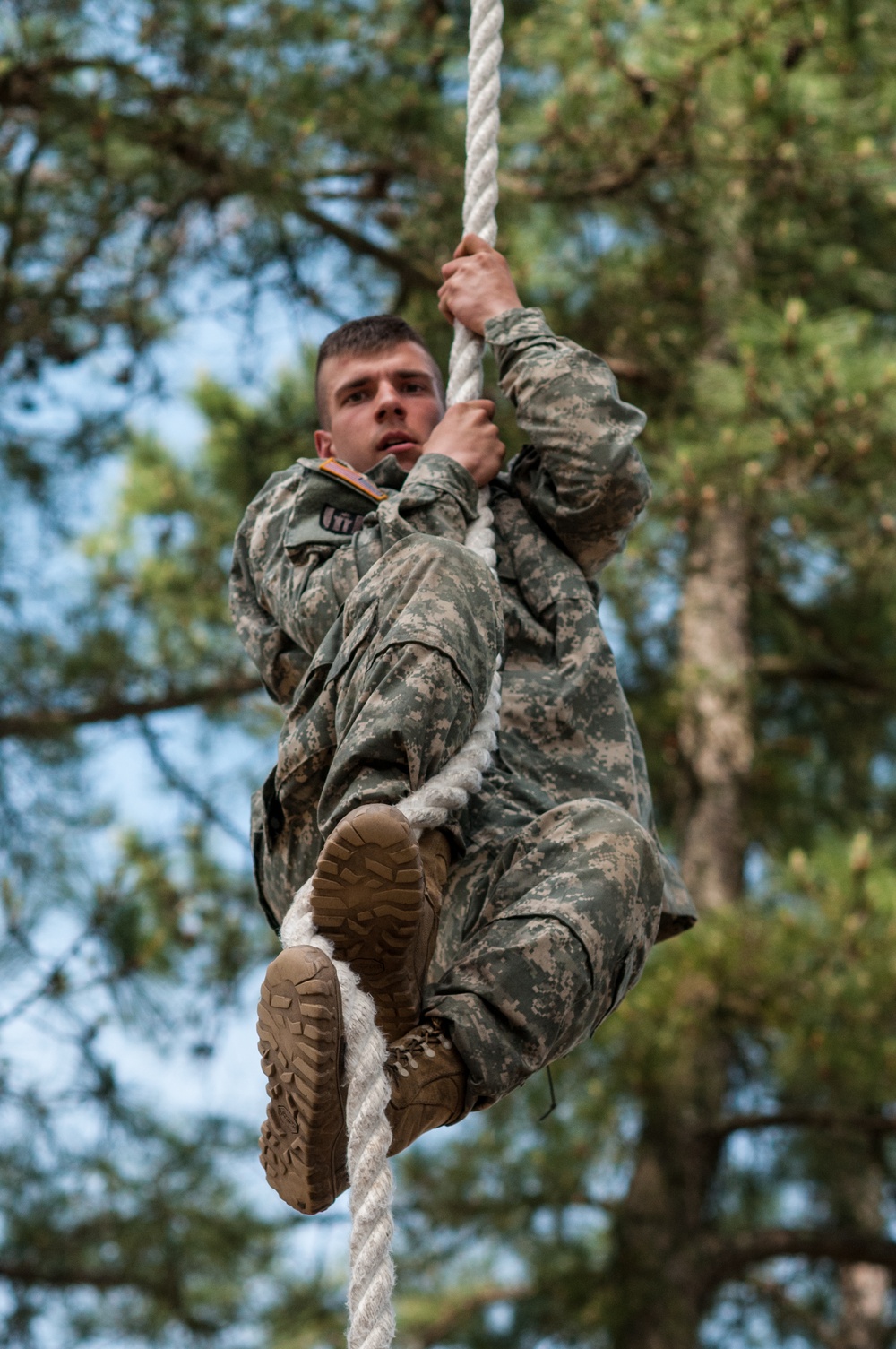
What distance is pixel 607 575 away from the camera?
5.01 metres

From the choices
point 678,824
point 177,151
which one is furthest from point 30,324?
point 678,824

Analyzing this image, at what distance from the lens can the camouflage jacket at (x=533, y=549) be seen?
5.92 ft

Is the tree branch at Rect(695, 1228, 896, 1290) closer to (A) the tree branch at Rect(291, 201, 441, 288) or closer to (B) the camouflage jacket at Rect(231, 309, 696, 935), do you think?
(A) the tree branch at Rect(291, 201, 441, 288)

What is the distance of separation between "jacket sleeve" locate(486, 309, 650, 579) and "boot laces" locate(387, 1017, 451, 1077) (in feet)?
2.15

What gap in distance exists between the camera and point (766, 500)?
4.35m

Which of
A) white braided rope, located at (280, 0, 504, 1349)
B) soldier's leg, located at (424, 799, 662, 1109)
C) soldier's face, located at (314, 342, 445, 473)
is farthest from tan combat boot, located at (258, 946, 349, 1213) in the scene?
soldier's face, located at (314, 342, 445, 473)

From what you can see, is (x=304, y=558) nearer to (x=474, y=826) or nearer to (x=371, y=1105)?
(x=474, y=826)

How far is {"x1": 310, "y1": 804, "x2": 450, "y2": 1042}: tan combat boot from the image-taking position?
4.50 feet

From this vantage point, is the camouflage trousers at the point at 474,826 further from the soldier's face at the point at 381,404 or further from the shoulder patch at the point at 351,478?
the soldier's face at the point at 381,404

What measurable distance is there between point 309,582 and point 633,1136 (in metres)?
3.37

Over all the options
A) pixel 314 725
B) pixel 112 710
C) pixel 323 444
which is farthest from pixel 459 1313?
pixel 314 725

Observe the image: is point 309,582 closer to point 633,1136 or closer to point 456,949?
point 456,949

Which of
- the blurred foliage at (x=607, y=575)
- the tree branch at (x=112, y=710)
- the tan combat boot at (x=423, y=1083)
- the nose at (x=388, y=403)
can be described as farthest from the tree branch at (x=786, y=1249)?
the tan combat boot at (x=423, y=1083)

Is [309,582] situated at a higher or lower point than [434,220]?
lower
